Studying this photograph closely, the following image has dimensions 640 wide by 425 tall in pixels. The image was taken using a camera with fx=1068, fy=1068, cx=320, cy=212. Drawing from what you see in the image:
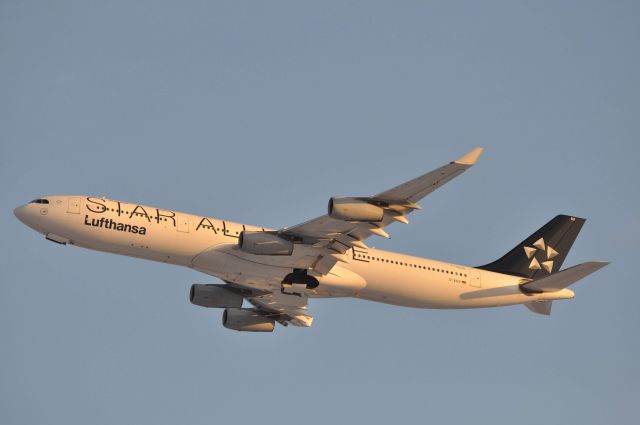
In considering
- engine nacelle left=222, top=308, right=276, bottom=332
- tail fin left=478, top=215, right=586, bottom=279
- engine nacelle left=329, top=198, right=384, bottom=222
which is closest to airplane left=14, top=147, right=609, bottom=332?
engine nacelle left=329, top=198, right=384, bottom=222

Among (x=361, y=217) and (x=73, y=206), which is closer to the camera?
(x=361, y=217)

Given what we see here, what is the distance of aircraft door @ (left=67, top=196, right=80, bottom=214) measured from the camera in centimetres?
5466

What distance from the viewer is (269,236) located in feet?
179

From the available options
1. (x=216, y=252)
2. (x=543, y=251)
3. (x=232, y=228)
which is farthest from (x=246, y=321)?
(x=543, y=251)

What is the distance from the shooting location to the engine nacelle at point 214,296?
62.5 metres

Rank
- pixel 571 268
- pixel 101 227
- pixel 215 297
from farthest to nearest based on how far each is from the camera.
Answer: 1. pixel 215 297
2. pixel 571 268
3. pixel 101 227

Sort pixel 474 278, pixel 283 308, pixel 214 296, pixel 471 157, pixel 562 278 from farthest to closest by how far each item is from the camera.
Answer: pixel 283 308 → pixel 214 296 → pixel 474 278 → pixel 562 278 → pixel 471 157

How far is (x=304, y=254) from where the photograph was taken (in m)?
56.0

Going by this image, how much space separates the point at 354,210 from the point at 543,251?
18.1 m

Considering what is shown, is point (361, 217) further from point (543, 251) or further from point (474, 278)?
point (543, 251)

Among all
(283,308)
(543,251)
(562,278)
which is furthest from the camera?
(543,251)

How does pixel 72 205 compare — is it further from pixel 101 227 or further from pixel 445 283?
pixel 445 283

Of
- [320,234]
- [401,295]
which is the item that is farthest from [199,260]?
[401,295]

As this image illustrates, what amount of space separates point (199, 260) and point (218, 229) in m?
1.92
